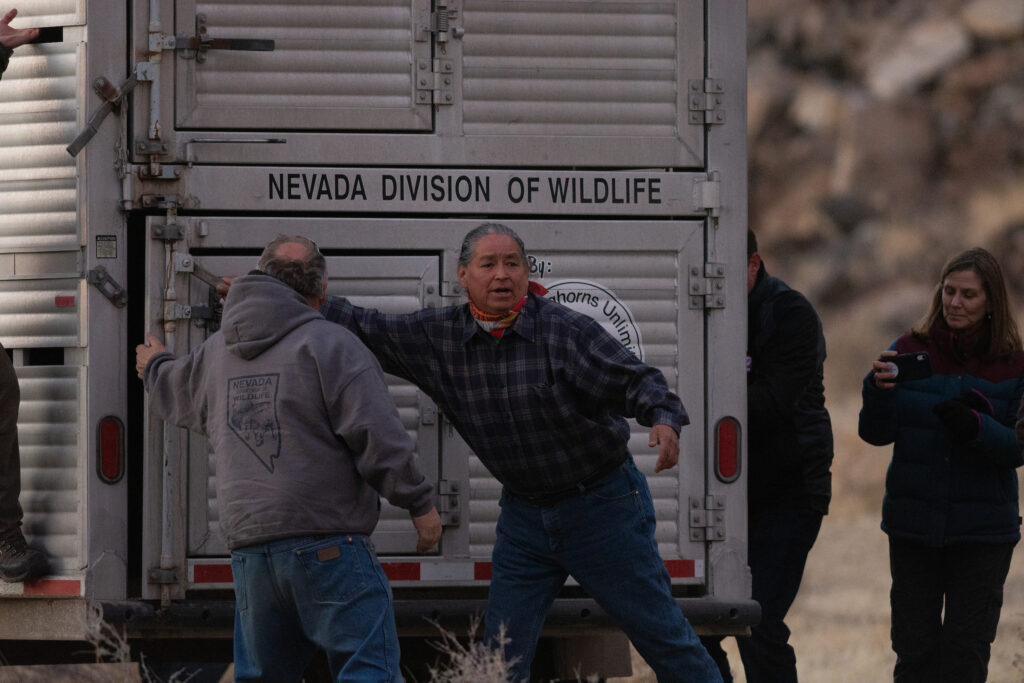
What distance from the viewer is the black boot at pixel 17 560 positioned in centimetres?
530

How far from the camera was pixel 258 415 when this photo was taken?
14.8ft

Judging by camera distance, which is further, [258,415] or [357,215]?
[357,215]

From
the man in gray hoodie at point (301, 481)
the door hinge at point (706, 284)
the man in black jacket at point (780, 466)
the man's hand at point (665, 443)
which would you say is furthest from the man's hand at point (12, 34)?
the man in black jacket at point (780, 466)

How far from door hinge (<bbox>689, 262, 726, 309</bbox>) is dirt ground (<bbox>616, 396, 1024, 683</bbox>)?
5.66 feet

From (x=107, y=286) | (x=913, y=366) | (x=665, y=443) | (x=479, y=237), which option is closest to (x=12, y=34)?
(x=107, y=286)

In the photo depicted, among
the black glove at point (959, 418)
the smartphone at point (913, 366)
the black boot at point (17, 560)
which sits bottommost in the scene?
the black boot at point (17, 560)

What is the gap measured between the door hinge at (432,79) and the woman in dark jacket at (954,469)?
6.19 feet

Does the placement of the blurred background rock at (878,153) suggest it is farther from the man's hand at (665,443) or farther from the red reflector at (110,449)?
the man's hand at (665,443)

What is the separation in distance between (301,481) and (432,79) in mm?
1732

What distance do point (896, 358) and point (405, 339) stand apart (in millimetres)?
A: 1869

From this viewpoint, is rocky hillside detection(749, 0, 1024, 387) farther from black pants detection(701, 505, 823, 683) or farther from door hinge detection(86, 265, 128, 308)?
door hinge detection(86, 265, 128, 308)

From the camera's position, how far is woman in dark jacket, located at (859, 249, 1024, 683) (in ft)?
18.5

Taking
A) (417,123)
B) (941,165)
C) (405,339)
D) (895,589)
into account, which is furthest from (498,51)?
(941,165)

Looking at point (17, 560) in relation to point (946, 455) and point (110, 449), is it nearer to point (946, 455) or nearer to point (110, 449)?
point (110, 449)
